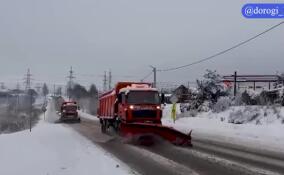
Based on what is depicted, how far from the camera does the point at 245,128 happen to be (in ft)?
107

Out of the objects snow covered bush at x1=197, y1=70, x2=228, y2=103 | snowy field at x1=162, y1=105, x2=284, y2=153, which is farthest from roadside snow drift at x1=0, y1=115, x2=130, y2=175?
snow covered bush at x1=197, y1=70, x2=228, y2=103

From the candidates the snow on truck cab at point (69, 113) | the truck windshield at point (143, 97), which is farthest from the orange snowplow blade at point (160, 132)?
the snow on truck cab at point (69, 113)

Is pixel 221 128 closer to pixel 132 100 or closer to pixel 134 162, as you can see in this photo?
pixel 132 100

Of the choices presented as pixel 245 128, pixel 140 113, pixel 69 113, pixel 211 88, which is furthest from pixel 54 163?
pixel 69 113

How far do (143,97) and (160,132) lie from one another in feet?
14.2

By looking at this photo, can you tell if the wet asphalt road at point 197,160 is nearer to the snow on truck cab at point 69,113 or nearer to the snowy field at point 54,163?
the snowy field at point 54,163

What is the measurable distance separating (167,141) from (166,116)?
37.0m

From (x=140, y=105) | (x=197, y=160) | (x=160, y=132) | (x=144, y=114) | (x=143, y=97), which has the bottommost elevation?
(x=197, y=160)

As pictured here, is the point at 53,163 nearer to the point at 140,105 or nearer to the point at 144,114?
the point at 144,114

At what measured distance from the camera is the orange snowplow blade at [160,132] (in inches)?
892

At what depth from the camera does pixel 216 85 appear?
50.1 metres

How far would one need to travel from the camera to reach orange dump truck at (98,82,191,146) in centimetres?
2308

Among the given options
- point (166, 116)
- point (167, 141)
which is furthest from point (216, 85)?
point (167, 141)

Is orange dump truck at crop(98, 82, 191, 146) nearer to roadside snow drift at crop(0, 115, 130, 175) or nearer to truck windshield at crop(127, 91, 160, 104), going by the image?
truck windshield at crop(127, 91, 160, 104)
